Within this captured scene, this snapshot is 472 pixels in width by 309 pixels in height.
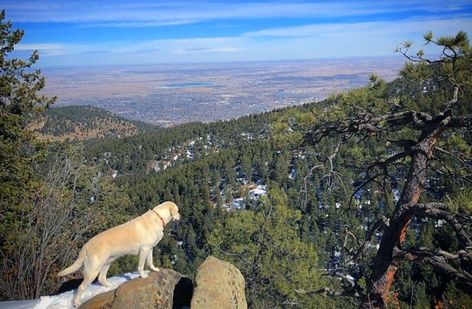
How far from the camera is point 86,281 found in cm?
564

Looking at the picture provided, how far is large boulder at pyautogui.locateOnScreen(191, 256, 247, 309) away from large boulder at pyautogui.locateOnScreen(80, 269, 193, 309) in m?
0.50

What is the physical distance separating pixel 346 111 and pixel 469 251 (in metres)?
2.62


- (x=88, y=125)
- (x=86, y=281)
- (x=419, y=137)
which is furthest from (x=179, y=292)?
(x=88, y=125)

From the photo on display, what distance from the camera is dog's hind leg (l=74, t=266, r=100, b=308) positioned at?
559 cm

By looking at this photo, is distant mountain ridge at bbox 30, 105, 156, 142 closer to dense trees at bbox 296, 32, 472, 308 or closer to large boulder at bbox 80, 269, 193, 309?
large boulder at bbox 80, 269, 193, 309

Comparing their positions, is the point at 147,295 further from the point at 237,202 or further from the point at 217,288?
the point at 237,202

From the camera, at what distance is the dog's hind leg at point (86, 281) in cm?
559

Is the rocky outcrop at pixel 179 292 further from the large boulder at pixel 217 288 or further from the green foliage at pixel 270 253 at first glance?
the green foliage at pixel 270 253

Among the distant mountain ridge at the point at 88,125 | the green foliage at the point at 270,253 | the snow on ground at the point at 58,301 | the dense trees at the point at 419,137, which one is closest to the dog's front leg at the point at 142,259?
the snow on ground at the point at 58,301

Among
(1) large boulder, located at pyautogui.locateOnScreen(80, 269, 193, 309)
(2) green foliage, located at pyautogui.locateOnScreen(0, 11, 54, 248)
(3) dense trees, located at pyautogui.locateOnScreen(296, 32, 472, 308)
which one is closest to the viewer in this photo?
(3) dense trees, located at pyautogui.locateOnScreen(296, 32, 472, 308)

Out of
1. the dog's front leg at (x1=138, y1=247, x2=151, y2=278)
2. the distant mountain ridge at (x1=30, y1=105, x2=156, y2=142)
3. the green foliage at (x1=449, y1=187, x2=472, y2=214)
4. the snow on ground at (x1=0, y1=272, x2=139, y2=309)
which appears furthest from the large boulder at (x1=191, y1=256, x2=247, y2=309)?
the distant mountain ridge at (x1=30, y1=105, x2=156, y2=142)

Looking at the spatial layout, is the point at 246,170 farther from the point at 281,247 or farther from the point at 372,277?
the point at 372,277

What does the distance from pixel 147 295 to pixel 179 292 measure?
770 millimetres

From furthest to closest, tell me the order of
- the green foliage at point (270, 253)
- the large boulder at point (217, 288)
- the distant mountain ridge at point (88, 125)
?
1. the distant mountain ridge at point (88, 125)
2. the green foliage at point (270, 253)
3. the large boulder at point (217, 288)
